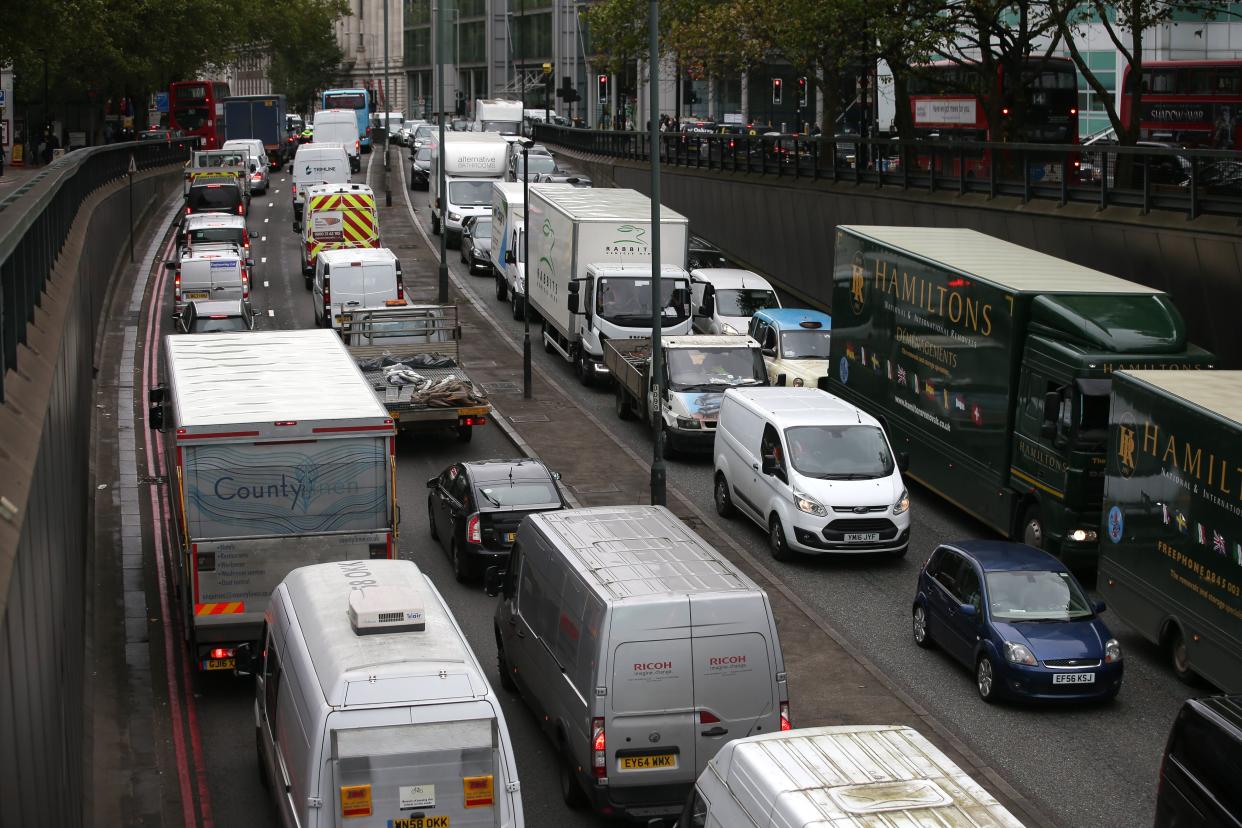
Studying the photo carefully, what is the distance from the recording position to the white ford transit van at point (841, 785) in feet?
27.4

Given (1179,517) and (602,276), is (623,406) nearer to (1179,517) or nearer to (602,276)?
(602,276)

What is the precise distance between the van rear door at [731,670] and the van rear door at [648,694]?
89 millimetres

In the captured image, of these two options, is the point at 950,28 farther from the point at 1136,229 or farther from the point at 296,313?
the point at 296,313

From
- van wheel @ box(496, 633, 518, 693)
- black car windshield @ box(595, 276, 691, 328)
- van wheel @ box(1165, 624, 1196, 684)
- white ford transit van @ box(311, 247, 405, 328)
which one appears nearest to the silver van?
van wheel @ box(496, 633, 518, 693)

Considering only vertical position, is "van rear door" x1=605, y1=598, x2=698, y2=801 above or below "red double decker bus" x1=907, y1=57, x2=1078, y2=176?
below

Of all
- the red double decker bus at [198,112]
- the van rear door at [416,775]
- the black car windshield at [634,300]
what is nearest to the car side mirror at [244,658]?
the van rear door at [416,775]

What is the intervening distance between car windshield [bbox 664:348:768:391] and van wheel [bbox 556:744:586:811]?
1440 cm

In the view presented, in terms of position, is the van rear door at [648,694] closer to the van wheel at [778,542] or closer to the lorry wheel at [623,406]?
the van wheel at [778,542]

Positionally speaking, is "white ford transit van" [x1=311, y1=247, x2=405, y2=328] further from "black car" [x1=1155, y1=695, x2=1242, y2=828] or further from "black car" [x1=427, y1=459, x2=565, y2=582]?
"black car" [x1=1155, y1=695, x2=1242, y2=828]

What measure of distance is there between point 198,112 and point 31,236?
6986 cm

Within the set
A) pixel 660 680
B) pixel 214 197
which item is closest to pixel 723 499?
pixel 660 680

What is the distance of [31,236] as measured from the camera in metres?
16.3

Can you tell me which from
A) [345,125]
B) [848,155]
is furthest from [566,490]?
[345,125]

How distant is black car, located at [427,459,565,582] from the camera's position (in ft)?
65.9
